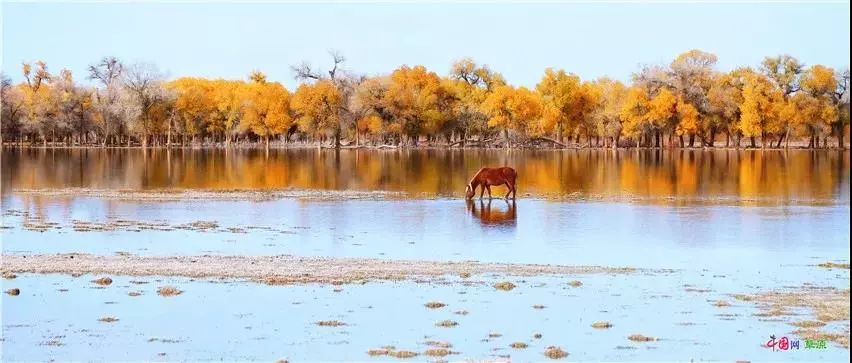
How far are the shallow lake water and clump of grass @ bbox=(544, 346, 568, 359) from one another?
0.18 m

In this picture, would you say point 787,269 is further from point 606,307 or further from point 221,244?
point 221,244

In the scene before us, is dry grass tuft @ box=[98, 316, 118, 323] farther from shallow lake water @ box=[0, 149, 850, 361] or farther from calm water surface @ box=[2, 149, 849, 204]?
calm water surface @ box=[2, 149, 849, 204]

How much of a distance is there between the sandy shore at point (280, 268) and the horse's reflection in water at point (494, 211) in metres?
9.54

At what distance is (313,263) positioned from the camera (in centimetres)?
2189

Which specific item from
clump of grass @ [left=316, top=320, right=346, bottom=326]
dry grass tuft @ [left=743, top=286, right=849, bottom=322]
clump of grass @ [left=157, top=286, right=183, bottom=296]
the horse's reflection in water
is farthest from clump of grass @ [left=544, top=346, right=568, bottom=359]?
the horse's reflection in water

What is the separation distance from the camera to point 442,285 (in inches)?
768

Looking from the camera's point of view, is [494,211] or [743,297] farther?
[494,211]

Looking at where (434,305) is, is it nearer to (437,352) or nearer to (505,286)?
(505,286)

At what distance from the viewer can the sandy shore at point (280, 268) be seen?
20266 mm

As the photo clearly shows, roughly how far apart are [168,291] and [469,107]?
371 feet

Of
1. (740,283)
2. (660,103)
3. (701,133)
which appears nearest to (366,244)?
(740,283)

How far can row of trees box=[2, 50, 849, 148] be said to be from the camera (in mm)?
120562

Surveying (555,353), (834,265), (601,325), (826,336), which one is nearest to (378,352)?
(555,353)

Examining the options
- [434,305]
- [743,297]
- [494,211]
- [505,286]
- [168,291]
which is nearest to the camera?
[434,305]
